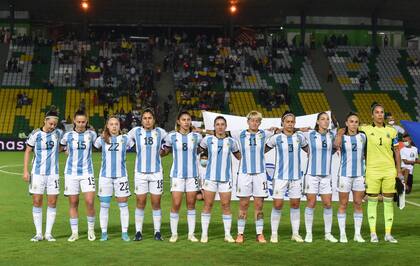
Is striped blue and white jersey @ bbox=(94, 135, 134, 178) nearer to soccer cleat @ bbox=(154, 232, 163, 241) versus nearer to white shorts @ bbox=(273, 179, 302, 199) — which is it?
soccer cleat @ bbox=(154, 232, 163, 241)

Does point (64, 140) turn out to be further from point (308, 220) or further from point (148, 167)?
point (308, 220)

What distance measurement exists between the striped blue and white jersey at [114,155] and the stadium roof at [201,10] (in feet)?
131

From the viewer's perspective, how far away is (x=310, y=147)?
514 inches

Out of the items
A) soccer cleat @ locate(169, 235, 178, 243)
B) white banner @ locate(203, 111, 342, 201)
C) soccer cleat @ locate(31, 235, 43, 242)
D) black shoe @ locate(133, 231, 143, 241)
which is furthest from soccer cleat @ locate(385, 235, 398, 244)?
soccer cleat @ locate(31, 235, 43, 242)

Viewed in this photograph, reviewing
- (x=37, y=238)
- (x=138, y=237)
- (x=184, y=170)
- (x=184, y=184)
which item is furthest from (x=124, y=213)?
(x=37, y=238)

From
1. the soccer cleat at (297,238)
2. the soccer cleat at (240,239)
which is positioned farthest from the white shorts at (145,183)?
the soccer cleat at (297,238)

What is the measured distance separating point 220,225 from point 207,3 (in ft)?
128

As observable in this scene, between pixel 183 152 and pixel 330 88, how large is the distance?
1624 inches

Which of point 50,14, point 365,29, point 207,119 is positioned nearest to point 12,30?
point 50,14

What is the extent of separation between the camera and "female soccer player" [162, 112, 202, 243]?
12742 mm

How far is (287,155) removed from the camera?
1289cm

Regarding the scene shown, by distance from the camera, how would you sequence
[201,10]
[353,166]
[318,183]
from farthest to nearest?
[201,10], [318,183], [353,166]

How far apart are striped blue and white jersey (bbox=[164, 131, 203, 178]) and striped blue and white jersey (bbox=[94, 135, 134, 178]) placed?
0.73 metres

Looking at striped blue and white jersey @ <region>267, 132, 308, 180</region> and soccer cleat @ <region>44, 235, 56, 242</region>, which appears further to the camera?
striped blue and white jersey @ <region>267, 132, 308, 180</region>
